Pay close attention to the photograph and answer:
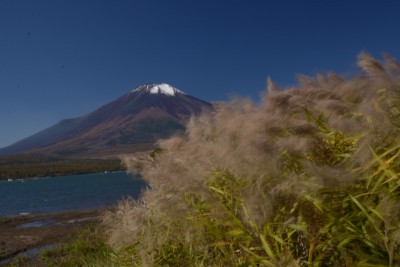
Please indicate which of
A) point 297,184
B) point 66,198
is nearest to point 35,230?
point 66,198

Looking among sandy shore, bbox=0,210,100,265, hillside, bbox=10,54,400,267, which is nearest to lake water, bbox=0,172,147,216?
sandy shore, bbox=0,210,100,265

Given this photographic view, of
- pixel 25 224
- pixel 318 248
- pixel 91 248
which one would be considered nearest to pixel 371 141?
pixel 318 248

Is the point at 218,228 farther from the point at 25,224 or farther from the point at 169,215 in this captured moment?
the point at 25,224

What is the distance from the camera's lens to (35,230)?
29.2 metres

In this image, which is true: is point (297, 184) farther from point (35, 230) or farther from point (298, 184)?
point (35, 230)

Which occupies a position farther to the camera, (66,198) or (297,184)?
(66,198)

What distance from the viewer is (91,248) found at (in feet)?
47.2

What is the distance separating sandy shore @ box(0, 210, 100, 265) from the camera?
23.1m

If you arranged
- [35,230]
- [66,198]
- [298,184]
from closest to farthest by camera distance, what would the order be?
[298,184], [35,230], [66,198]

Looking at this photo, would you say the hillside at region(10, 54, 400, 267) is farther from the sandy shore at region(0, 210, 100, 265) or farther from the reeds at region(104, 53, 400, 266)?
the sandy shore at region(0, 210, 100, 265)

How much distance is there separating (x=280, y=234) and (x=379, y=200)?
0.69 m

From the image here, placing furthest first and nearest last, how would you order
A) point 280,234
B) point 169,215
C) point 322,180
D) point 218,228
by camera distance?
1. point 169,215
2. point 218,228
3. point 280,234
4. point 322,180

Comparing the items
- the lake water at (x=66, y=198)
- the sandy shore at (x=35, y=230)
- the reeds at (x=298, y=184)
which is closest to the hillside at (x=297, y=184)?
the reeds at (x=298, y=184)

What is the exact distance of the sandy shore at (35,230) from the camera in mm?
23109
